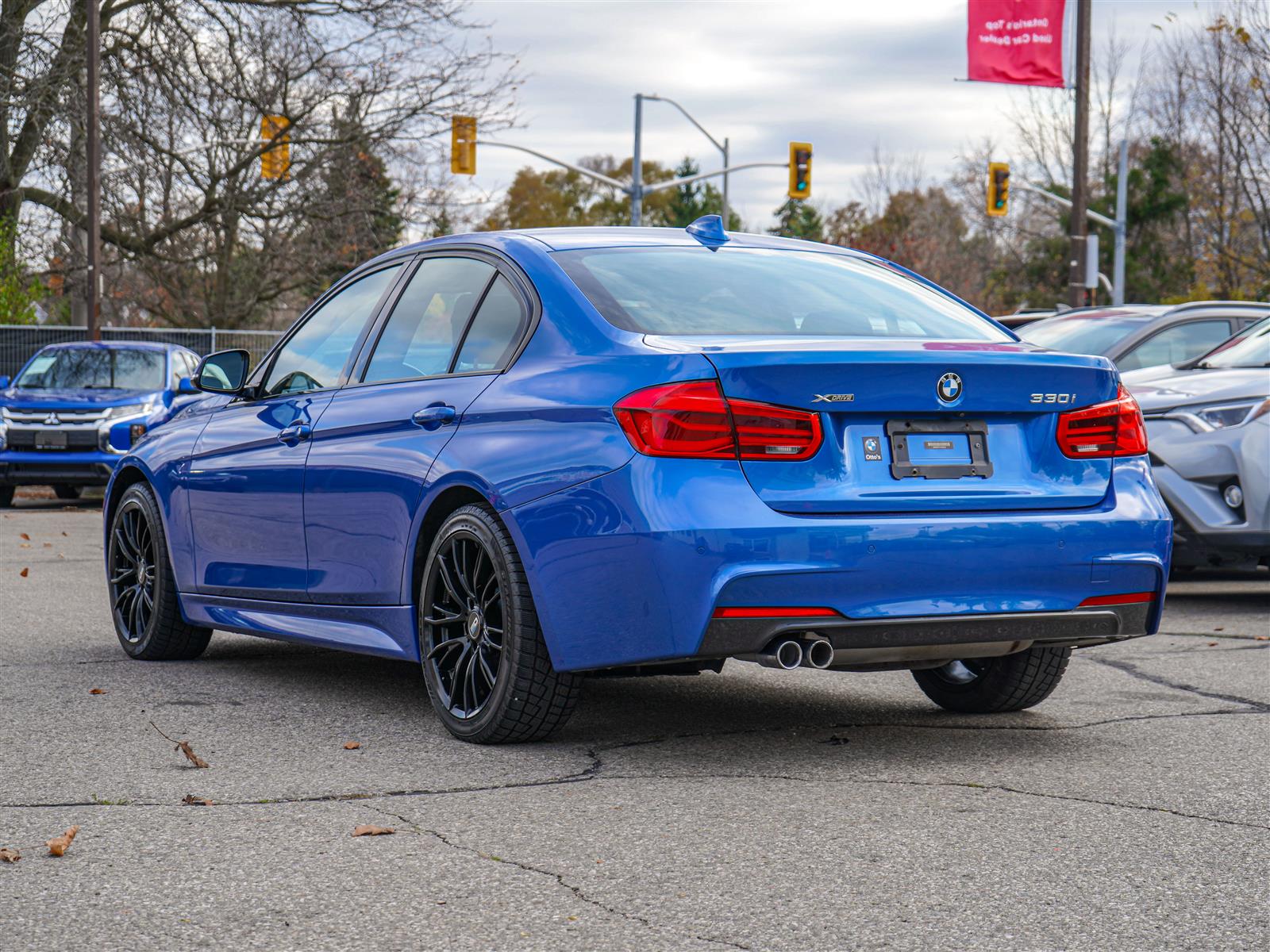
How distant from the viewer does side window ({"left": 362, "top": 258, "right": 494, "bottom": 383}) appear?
18.9 ft

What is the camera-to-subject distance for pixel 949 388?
4.84 metres

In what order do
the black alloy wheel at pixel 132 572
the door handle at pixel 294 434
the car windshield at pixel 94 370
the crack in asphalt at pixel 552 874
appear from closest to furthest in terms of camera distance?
the crack in asphalt at pixel 552 874
the door handle at pixel 294 434
the black alloy wheel at pixel 132 572
the car windshield at pixel 94 370

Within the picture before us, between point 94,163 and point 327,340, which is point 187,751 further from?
point 94,163

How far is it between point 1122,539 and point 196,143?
86.0 feet

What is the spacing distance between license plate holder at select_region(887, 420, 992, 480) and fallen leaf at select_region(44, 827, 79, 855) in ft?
7.46

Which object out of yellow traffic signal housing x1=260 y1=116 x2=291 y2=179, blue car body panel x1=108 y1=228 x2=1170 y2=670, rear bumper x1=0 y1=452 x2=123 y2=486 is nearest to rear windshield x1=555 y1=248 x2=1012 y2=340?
blue car body panel x1=108 y1=228 x2=1170 y2=670

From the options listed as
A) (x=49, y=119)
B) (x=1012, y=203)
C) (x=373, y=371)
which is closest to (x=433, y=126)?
(x=49, y=119)

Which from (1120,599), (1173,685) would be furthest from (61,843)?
(1173,685)

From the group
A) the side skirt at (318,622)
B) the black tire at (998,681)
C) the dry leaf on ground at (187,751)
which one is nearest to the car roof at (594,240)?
the side skirt at (318,622)

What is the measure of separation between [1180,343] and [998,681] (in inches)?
265

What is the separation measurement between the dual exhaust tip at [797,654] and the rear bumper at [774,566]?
0.16 feet

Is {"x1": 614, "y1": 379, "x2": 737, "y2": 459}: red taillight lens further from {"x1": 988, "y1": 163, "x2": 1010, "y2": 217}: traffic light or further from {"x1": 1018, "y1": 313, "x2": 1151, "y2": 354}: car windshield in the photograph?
{"x1": 988, "y1": 163, "x2": 1010, "y2": 217}: traffic light

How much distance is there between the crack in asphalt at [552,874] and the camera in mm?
3381

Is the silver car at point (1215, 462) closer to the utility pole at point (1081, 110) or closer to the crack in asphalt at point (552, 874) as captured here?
the crack in asphalt at point (552, 874)
